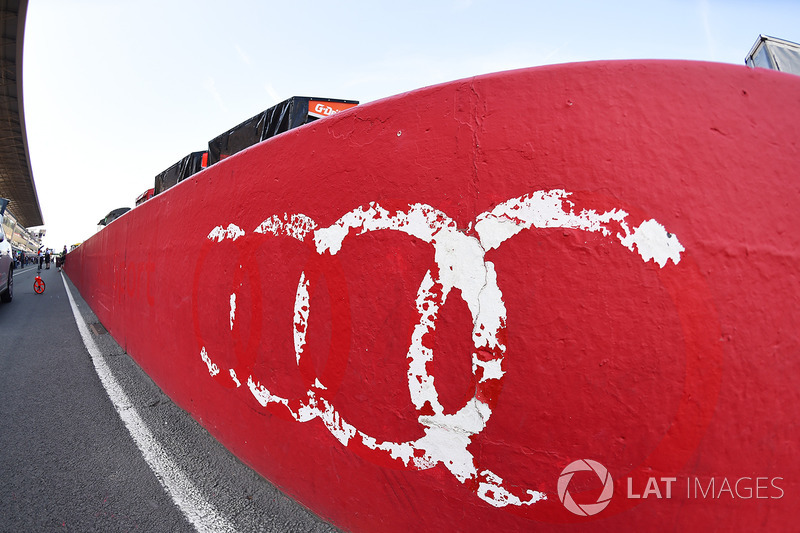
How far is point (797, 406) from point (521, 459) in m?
0.96

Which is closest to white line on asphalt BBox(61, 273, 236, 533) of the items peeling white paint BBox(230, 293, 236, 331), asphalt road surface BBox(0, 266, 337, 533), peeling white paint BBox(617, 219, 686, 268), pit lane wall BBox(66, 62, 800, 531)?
asphalt road surface BBox(0, 266, 337, 533)

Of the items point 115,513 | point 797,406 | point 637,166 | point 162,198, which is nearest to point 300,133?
point 637,166

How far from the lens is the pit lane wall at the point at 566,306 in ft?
4.26

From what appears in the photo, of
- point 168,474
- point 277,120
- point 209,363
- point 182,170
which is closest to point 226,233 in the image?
point 209,363

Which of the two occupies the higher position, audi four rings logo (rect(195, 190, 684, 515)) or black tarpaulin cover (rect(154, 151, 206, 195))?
black tarpaulin cover (rect(154, 151, 206, 195))

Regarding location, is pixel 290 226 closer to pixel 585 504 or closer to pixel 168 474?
pixel 168 474

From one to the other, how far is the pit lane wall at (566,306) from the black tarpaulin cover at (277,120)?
594 cm

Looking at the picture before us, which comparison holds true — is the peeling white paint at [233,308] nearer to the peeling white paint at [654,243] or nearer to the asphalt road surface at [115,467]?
the asphalt road surface at [115,467]

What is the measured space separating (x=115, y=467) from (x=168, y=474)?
1.29ft

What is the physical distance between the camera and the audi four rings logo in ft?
4.54

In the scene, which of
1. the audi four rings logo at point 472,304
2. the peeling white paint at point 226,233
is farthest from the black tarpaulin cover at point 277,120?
the audi four rings logo at point 472,304

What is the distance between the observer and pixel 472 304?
1.54 m

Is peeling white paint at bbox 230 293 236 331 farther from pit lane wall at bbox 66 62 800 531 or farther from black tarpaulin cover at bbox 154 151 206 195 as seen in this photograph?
black tarpaulin cover at bbox 154 151 206 195

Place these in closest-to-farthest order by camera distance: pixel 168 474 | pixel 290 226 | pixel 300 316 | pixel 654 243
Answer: pixel 654 243 < pixel 300 316 < pixel 290 226 < pixel 168 474
